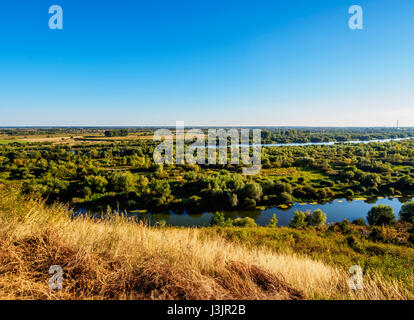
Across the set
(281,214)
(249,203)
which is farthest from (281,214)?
(249,203)

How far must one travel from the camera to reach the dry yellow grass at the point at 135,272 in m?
2.26

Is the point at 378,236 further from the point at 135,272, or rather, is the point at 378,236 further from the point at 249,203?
the point at 249,203

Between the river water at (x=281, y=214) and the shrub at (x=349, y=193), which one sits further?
the shrub at (x=349, y=193)

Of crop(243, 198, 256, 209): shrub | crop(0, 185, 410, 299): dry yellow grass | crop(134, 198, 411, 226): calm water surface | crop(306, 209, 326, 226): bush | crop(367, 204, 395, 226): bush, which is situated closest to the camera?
crop(0, 185, 410, 299): dry yellow grass

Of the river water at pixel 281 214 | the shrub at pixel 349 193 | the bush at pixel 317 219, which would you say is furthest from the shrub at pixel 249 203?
the shrub at pixel 349 193

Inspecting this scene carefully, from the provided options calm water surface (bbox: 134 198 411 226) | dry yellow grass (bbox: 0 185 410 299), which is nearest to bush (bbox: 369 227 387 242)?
dry yellow grass (bbox: 0 185 410 299)

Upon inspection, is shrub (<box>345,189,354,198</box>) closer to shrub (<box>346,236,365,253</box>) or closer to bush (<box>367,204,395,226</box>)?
bush (<box>367,204,395,226</box>)

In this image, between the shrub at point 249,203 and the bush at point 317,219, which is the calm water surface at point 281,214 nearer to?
the shrub at point 249,203

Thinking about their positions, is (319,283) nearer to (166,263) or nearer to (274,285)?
(274,285)

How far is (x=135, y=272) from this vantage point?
8.34 feet

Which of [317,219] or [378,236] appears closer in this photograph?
[378,236]

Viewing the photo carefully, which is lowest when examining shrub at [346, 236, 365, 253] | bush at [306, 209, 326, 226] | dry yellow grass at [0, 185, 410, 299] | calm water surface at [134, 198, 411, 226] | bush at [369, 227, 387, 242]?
calm water surface at [134, 198, 411, 226]

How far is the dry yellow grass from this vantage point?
2.26 metres
